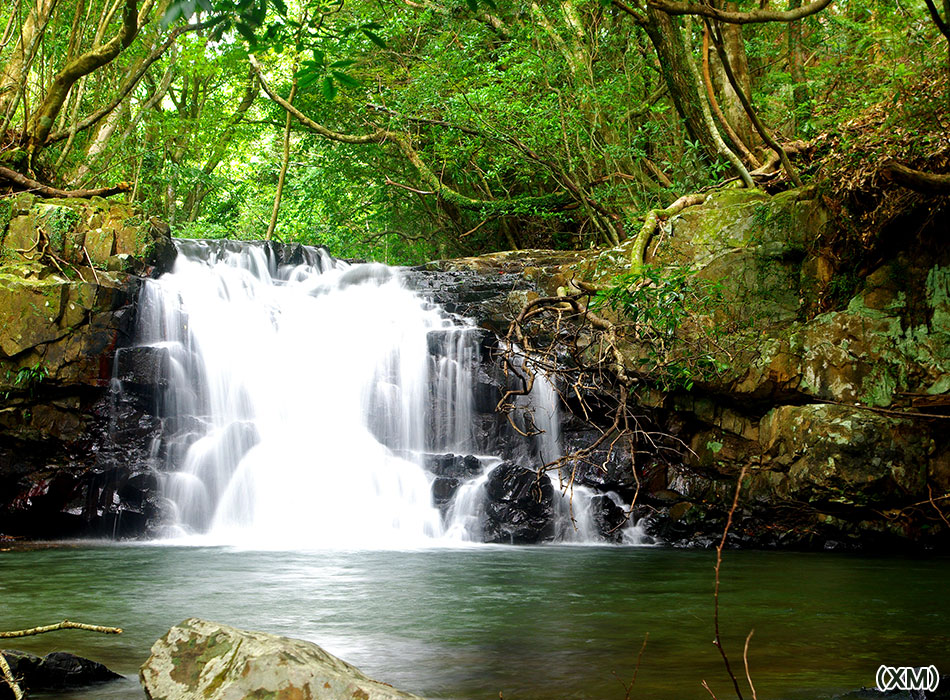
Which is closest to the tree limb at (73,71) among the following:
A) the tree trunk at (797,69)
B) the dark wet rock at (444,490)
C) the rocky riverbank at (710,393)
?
the rocky riverbank at (710,393)

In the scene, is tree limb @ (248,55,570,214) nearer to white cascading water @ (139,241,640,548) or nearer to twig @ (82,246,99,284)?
white cascading water @ (139,241,640,548)

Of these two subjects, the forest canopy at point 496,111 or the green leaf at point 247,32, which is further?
the forest canopy at point 496,111

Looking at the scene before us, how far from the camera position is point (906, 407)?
8.48 m

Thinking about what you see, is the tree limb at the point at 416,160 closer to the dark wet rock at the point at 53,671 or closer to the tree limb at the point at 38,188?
the tree limb at the point at 38,188

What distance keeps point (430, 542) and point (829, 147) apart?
6.38 m

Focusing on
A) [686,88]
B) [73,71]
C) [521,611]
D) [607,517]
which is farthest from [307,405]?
[686,88]

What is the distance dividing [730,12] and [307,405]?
714cm

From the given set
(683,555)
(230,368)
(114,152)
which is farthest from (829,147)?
(114,152)

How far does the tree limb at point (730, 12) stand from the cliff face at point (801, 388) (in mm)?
2597

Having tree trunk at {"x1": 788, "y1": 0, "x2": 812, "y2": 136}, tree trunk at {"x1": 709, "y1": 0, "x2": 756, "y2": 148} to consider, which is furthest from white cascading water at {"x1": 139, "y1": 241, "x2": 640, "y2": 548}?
tree trunk at {"x1": 788, "y1": 0, "x2": 812, "y2": 136}

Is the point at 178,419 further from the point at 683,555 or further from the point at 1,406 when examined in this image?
the point at 683,555

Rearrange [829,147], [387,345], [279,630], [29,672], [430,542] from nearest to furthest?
1. [29,672]
2. [279,630]
3. [430,542]
4. [829,147]
5. [387,345]

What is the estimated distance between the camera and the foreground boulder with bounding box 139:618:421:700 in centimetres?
271

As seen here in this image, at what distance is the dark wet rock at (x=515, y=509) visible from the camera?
371 inches
